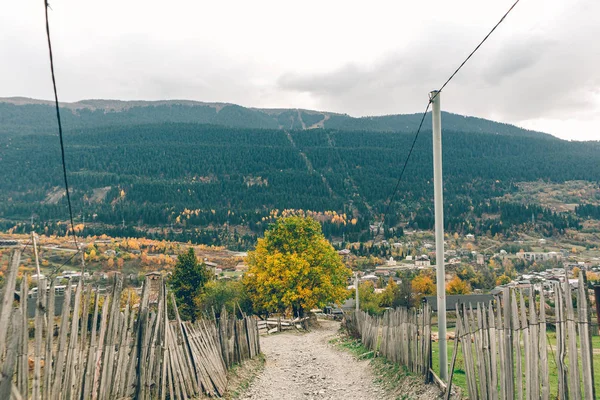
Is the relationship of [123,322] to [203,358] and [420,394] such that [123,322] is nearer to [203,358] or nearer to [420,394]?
[203,358]

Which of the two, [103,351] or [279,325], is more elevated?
[103,351]

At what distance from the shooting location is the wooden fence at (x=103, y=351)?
5535 millimetres

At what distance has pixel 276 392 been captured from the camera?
12805 mm

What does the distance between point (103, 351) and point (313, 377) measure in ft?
28.4

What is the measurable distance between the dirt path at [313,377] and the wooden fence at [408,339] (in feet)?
2.93

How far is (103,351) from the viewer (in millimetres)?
7410

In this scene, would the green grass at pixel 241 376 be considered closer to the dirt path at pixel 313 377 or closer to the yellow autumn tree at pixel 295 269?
the dirt path at pixel 313 377

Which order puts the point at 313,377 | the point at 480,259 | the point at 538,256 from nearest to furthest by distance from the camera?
1. the point at 313,377
2. the point at 480,259
3. the point at 538,256

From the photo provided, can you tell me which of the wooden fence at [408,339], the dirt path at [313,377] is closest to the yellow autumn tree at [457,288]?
the dirt path at [313,377]

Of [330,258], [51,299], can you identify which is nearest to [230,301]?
[330,258]

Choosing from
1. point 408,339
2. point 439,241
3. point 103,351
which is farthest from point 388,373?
point 103,351

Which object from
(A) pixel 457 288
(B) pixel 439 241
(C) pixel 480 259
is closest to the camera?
(B) pixel 439 241

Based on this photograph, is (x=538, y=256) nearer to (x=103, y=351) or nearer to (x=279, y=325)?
(x=279, y=325)

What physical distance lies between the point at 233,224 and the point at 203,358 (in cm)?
16080
